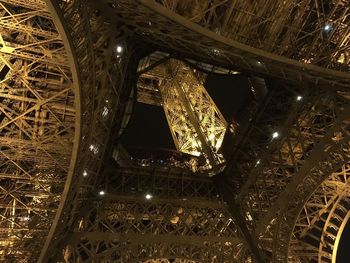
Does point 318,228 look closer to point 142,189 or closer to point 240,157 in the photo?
point 240,157

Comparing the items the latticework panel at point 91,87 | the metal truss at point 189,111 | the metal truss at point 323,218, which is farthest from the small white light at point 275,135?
the latticework panel at point 91,87

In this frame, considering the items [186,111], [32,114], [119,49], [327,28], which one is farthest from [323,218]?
[32,114]

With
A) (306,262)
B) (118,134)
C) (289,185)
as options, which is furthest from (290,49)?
(306,262)

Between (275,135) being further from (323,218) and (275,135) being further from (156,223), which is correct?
(323,218)

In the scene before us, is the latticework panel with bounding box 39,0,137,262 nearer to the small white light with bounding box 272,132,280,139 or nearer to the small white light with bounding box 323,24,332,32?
the small white light with bounding box 272,132,280,139

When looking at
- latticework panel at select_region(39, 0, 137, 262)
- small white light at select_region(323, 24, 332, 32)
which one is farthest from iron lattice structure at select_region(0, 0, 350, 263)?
small white light at select_region(323, 24, 332, 32)

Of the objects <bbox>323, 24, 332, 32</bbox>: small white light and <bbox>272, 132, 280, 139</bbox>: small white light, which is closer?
<bbox>323, 24, 332, 32</bbox>: small white light

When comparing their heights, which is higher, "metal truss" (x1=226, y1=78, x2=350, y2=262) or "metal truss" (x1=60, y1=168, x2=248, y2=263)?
"metal truss" (x1=226, y1=78, x2=350, y2=262)
